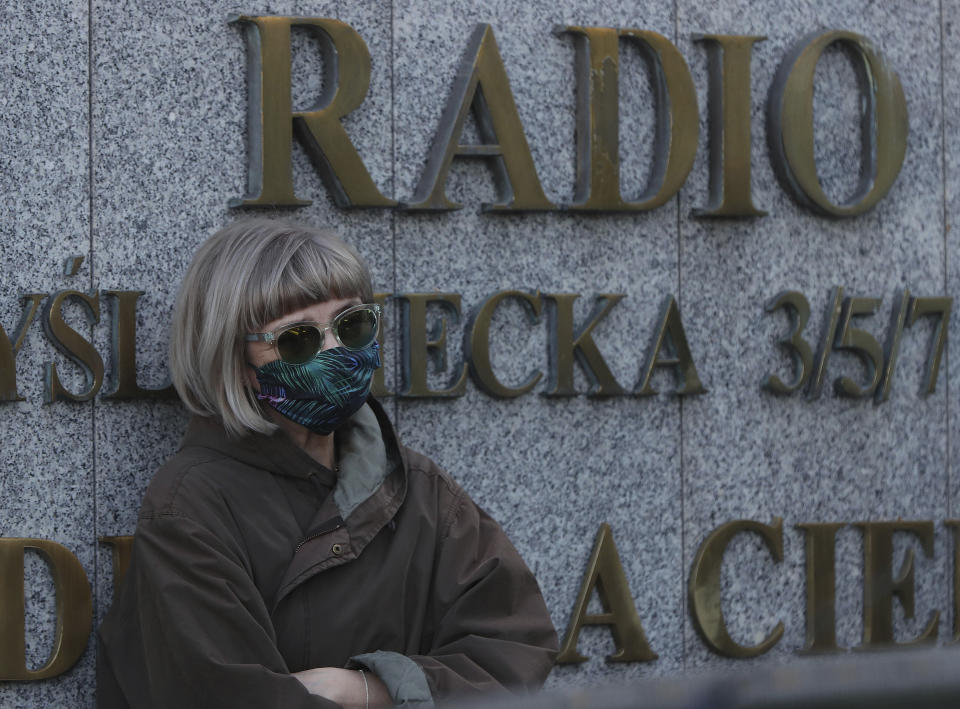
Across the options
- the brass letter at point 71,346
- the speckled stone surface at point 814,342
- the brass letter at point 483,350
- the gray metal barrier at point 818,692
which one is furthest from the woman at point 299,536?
the gray metal barrier at point 818,692

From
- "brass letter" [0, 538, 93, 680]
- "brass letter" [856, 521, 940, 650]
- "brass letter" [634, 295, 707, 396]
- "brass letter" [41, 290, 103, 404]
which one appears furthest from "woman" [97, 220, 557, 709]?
"brass letter" [856, 521, 940, 650]

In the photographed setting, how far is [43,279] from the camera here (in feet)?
12.6

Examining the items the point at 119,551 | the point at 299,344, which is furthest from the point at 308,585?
the point at 119,551

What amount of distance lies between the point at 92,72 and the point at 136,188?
346 millimetres

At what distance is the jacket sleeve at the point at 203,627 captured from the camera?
2.93 m

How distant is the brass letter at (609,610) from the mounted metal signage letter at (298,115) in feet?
4.33

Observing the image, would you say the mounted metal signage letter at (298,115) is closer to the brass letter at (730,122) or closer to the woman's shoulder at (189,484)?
the woman's shoulder at (189,484)

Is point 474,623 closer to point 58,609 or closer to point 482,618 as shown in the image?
point 482,618

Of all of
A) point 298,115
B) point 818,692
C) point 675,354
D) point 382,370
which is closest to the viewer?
point 818,692

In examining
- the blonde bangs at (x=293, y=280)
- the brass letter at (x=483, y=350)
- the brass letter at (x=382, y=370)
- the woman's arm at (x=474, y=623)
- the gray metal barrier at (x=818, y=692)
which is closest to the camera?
the gray metal barrier at (x=818, y=692)

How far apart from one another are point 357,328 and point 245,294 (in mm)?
279

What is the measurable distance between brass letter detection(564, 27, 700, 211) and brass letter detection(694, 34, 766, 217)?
104 millimetres

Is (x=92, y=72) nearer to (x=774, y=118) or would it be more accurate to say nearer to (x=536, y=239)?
(x=536, y=239)

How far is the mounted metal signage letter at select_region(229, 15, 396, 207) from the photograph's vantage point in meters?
4.02
